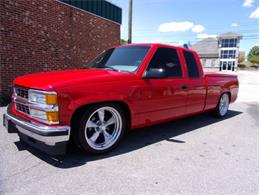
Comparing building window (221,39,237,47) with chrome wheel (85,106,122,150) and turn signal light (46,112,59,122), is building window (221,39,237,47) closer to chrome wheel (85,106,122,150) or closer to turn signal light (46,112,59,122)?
chrome wheel (85,106,122,150)

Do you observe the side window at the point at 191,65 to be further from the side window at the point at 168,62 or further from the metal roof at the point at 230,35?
the metal roof at the point at 230,35

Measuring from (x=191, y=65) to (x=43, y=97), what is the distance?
329 cm

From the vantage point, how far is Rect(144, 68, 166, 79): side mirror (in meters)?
3.53

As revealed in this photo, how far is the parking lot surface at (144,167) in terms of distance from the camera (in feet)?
8.40

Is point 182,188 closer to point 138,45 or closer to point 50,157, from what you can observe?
point 50,157

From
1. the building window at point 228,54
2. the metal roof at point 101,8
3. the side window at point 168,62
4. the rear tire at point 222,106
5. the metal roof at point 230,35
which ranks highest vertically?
the metal roof at point 230,35

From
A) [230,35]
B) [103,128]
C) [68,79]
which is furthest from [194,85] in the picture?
[230,35]

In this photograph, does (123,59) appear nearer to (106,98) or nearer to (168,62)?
(168,62)

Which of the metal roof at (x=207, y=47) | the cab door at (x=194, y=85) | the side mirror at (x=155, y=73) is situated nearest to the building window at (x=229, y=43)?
the metal roof at (x=207, y=47)

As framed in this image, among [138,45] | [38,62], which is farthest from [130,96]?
[38,62]

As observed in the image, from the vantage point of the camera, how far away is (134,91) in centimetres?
348

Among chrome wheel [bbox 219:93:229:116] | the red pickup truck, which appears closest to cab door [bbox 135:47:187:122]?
the red pickup truck

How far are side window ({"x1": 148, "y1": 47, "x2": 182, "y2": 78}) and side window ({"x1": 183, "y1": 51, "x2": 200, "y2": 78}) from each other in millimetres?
357

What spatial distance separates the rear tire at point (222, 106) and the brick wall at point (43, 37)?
21.5ft
